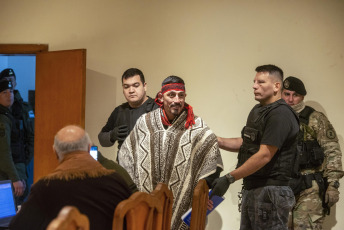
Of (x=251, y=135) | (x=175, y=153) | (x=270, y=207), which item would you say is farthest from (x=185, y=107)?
(x=270, y=207)

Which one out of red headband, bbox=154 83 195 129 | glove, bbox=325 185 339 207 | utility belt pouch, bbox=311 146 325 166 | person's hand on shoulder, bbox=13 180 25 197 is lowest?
person's hand on shoulder, bbox=13 180 25 197

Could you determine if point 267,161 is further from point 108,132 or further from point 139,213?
point 139,213

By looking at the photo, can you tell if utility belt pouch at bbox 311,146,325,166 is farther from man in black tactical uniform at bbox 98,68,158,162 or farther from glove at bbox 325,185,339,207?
man in black tactical uniform at bbox 98,68,158,162

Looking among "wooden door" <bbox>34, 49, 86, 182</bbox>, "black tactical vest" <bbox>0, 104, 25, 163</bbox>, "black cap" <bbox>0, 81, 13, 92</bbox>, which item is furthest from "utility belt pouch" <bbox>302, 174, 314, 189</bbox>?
"black cap" <bbox>0, 81, 13, 92</bbox>

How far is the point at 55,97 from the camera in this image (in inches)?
175

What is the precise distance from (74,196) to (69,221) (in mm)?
662

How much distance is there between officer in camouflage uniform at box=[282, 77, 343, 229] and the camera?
12.3 feet

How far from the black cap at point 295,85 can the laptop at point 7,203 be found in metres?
2.34

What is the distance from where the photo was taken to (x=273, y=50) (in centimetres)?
430

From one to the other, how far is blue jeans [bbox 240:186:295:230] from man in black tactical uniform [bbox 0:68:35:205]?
8.06 ft

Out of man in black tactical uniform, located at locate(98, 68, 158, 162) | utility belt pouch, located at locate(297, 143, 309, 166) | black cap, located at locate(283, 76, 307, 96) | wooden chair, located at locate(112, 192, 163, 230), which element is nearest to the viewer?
wooden chair, located at locate(112, 192, 163, 230)

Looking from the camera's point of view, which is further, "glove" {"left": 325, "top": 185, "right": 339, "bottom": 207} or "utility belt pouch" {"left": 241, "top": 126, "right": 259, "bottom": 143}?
"glove" {"left": 325, "top": 185, "right": 339, "bottom": 207}

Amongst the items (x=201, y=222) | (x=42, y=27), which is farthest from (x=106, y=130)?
(x=201, y=222)

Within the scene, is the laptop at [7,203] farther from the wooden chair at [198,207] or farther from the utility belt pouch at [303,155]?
the utility belt pouch at [303,155]
